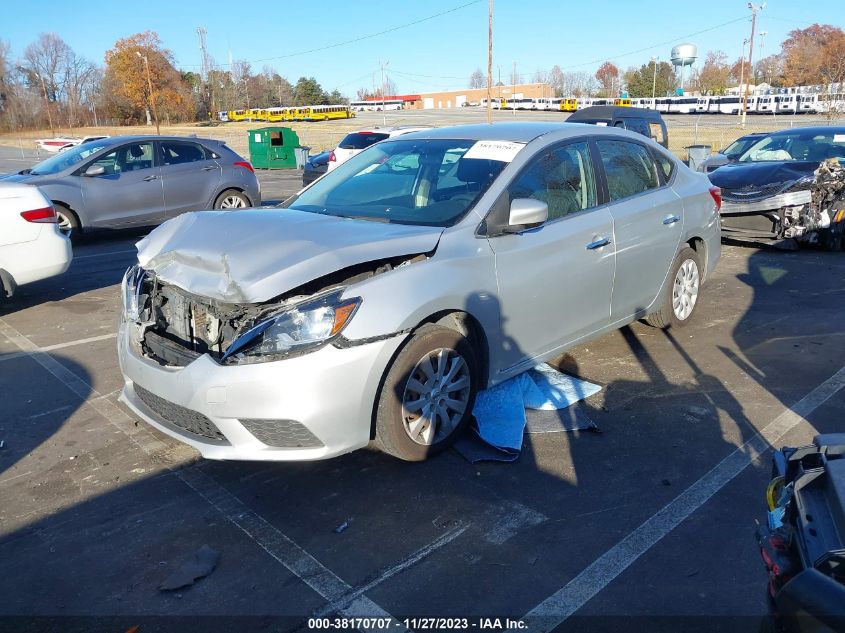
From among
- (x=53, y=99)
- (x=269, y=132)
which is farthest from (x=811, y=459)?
(x=53, y=99)

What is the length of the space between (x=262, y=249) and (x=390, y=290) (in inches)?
27.6

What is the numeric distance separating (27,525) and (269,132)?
25739 millimetres

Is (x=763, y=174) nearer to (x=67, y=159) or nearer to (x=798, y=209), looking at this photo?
(x=798, y=209)

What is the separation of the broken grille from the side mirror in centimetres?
200

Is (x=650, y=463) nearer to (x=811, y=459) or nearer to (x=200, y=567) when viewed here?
(x=811, y=459)

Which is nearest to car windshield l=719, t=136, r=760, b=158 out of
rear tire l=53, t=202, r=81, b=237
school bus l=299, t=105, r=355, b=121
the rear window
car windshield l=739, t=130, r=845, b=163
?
car windshield l=739, t=130, r=845, b=163

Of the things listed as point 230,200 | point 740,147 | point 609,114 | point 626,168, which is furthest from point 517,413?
point 609,114

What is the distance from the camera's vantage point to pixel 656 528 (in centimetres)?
328

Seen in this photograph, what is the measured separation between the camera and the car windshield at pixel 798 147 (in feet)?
33.8

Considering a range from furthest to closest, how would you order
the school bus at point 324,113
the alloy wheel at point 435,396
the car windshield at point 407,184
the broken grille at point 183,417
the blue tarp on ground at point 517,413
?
the school bus at point 324,113 < the car windshield at point 407,184 < the blue tarp on ground at point 517,413 < the alloy wheel at point 435,396 < the broken grille at point 183,417

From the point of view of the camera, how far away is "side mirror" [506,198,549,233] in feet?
13.3

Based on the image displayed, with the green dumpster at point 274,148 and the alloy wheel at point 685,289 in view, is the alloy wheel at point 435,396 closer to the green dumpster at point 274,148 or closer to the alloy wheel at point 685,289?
the alloy wheel at point 685,289

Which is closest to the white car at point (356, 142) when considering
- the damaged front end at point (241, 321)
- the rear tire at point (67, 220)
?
the rear tire at point (67, 220)

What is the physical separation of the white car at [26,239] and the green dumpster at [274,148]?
2130cm
